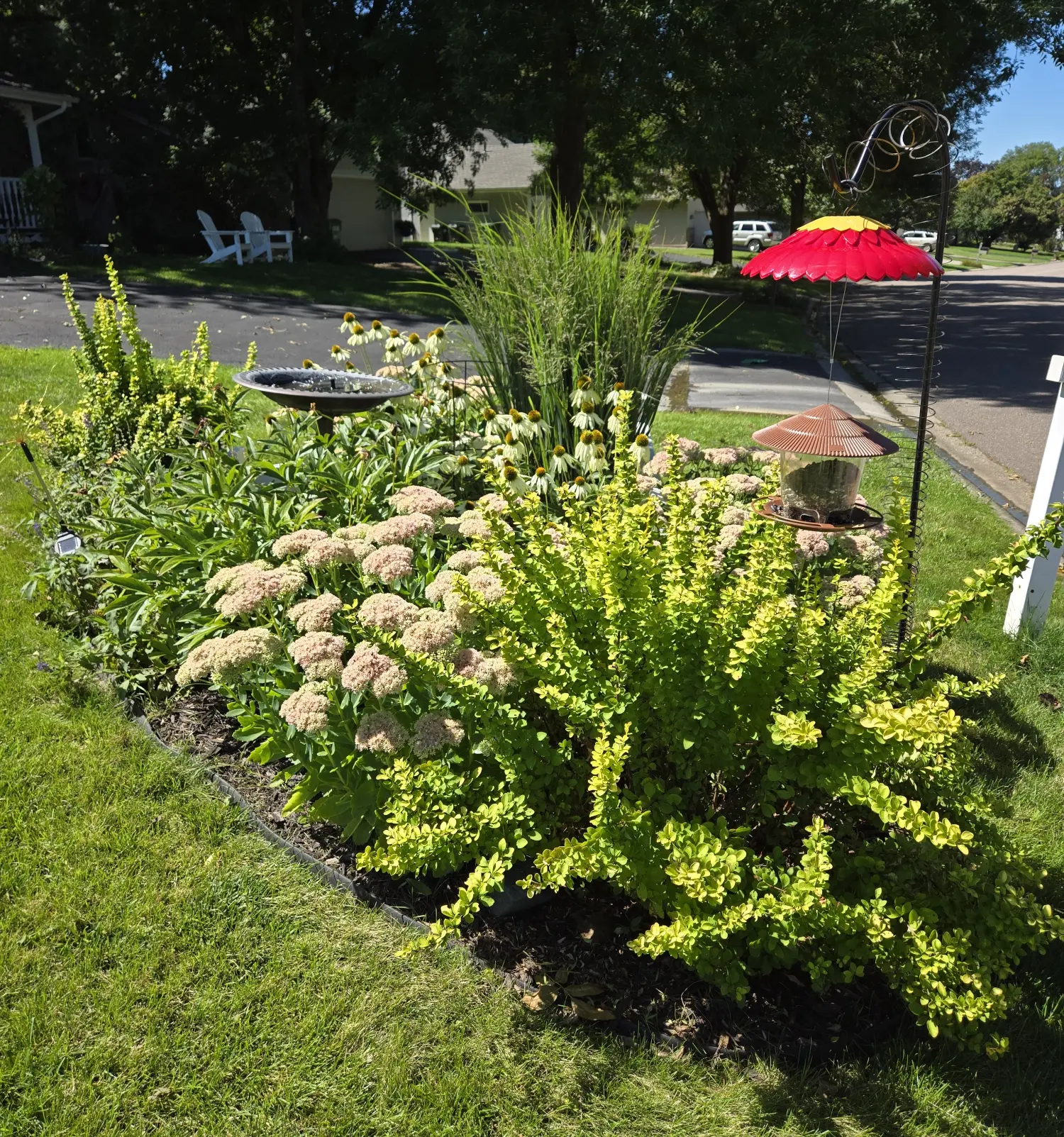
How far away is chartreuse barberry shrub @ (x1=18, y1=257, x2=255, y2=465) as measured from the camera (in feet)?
16.9

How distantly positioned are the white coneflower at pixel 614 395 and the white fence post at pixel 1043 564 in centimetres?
198

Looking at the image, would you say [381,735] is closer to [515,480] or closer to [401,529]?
[401,529]

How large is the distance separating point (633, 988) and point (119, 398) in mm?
4650

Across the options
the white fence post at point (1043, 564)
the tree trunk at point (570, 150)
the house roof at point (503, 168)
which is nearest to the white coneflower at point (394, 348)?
the white fence post at point (1043, 564)

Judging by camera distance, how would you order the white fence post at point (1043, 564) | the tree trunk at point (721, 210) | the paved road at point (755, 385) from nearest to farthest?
the white fence post at point (1043, 564)
the paved road at point (755, 385)
the tree trunk at point (721, 210)

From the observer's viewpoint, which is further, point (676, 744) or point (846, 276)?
point (846, 276)

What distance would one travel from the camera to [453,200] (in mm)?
38781

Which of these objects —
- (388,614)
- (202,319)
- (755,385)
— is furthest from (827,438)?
(202,319)

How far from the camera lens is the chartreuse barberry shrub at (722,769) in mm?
2092

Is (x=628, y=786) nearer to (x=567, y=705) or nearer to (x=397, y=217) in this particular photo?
(x=567, y=705)

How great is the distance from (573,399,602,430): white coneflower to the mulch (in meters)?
2.31

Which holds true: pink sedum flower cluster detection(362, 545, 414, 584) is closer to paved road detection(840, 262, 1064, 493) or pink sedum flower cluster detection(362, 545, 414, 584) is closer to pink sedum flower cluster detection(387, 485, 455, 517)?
pink sedum flower cluster detection(387, 485, 455, 517)

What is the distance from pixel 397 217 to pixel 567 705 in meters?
39.5

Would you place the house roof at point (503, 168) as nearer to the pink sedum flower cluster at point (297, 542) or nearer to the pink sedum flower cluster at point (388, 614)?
the pink sedum flower cluster at point (297, 542)
